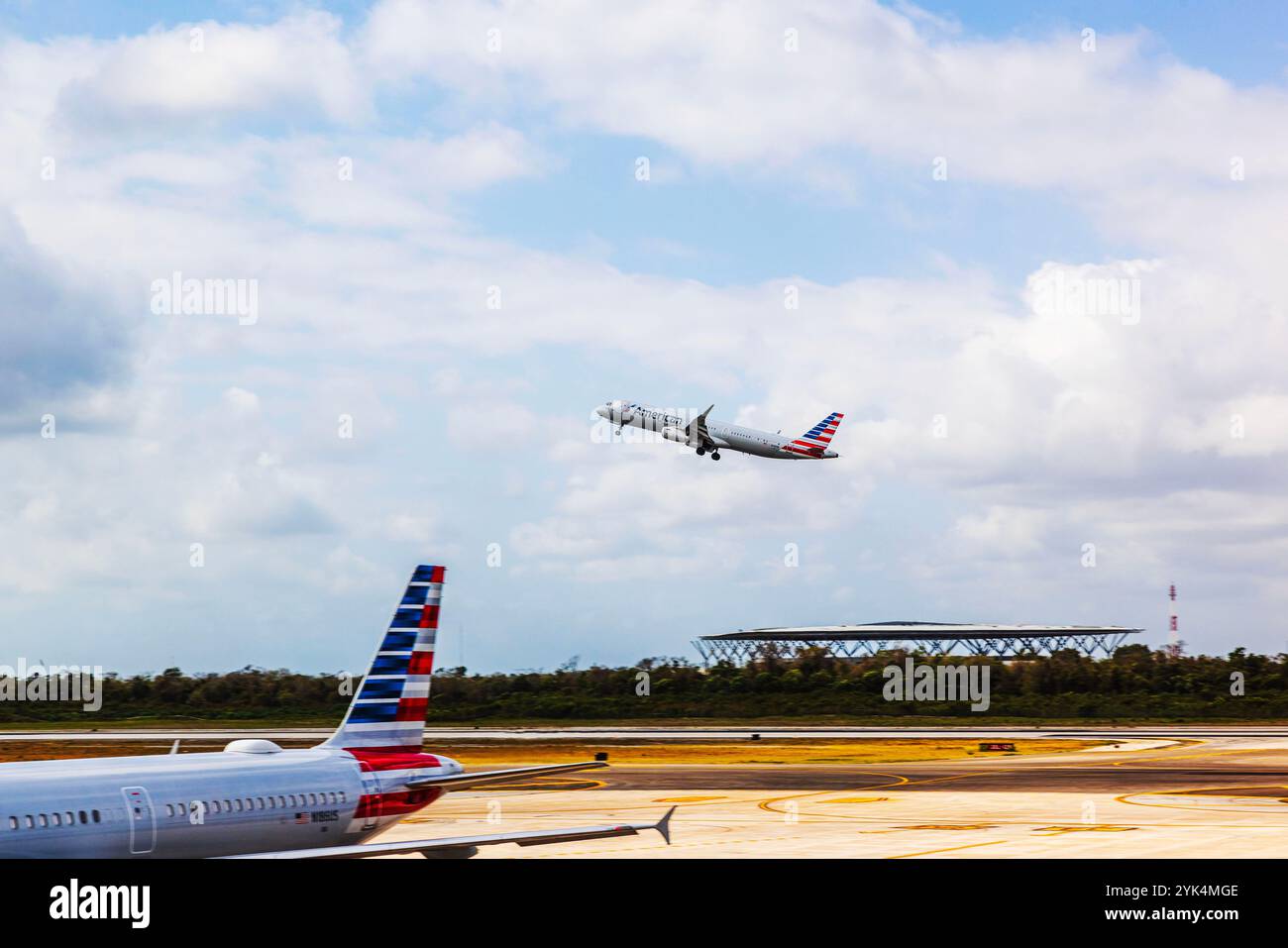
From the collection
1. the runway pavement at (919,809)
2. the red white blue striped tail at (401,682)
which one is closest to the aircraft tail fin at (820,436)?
the runway pavement at (919,809)

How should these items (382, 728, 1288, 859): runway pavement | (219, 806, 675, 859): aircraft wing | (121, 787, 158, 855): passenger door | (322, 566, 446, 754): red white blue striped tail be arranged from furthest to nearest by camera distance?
1. (382, 728, 1288, 859): runway pavement
2. (322, 566, 446, 754): red white blue striped tail
3. (219, 806, 675, 859): aircraft wing
4. (121, 787, 158, 855): passenger door

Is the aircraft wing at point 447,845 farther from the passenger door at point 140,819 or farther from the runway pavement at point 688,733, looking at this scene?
the runway pavement at point 688,733

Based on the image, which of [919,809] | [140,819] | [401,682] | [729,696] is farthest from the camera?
[729,696]

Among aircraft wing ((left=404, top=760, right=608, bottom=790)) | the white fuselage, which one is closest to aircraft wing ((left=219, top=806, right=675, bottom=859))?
the white fuselage

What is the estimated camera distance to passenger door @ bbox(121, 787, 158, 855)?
2686cm

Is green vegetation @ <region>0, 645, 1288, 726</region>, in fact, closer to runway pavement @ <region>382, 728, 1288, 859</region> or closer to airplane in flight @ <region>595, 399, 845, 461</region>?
airplane in flight @ <region>595, 399, 845, 461</region>

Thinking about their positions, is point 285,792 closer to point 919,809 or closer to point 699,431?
point 919,809

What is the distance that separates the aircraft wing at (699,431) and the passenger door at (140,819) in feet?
340

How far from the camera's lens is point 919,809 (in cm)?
5934

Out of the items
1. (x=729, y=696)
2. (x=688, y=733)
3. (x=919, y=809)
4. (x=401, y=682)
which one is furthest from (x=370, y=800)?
(x=729, y=696)

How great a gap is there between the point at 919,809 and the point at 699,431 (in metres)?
73.8

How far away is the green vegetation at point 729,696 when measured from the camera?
144125 mm

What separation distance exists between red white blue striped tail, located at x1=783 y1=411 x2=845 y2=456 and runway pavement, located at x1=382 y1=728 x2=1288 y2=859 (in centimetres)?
5002
